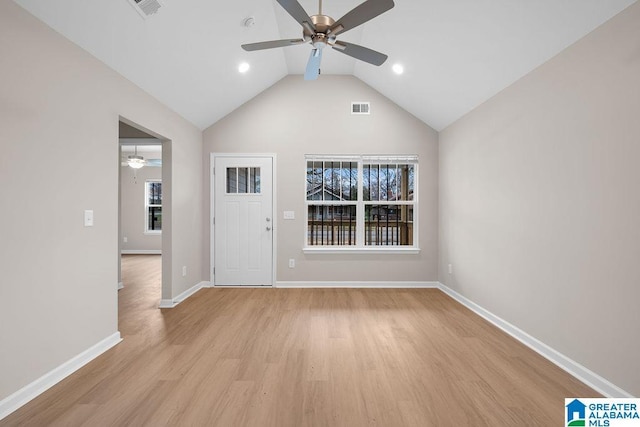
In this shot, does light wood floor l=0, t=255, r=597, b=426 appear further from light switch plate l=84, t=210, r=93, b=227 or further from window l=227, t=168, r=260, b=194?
window l=227, t=168, r=260, b=194

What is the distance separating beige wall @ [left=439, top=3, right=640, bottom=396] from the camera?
1.81 meters

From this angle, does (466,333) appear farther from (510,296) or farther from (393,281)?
(393,281)

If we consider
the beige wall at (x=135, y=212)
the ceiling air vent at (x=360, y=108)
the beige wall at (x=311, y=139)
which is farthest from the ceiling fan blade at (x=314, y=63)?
the beige wall at (x=135, y=212)

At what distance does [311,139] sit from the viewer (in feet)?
15.0

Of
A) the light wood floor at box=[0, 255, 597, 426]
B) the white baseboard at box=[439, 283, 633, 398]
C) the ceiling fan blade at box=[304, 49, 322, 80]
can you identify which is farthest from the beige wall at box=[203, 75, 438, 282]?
the ceiling fan blade at box=[304, 49, 322, 80]

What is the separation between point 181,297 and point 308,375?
98.5 inches

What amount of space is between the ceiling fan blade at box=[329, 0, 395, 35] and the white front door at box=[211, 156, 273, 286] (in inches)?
106

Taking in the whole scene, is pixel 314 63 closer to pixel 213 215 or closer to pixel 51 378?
pixel 213 215

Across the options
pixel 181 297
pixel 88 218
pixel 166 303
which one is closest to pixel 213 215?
pixel 181 297

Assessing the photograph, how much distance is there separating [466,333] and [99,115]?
3866mm

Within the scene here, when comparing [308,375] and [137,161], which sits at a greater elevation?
[137,161]

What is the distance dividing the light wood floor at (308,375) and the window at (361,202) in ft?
5.03

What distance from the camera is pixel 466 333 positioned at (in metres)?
2.86

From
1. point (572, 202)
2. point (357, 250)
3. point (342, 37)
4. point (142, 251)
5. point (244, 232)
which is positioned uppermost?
point (342, 37)
